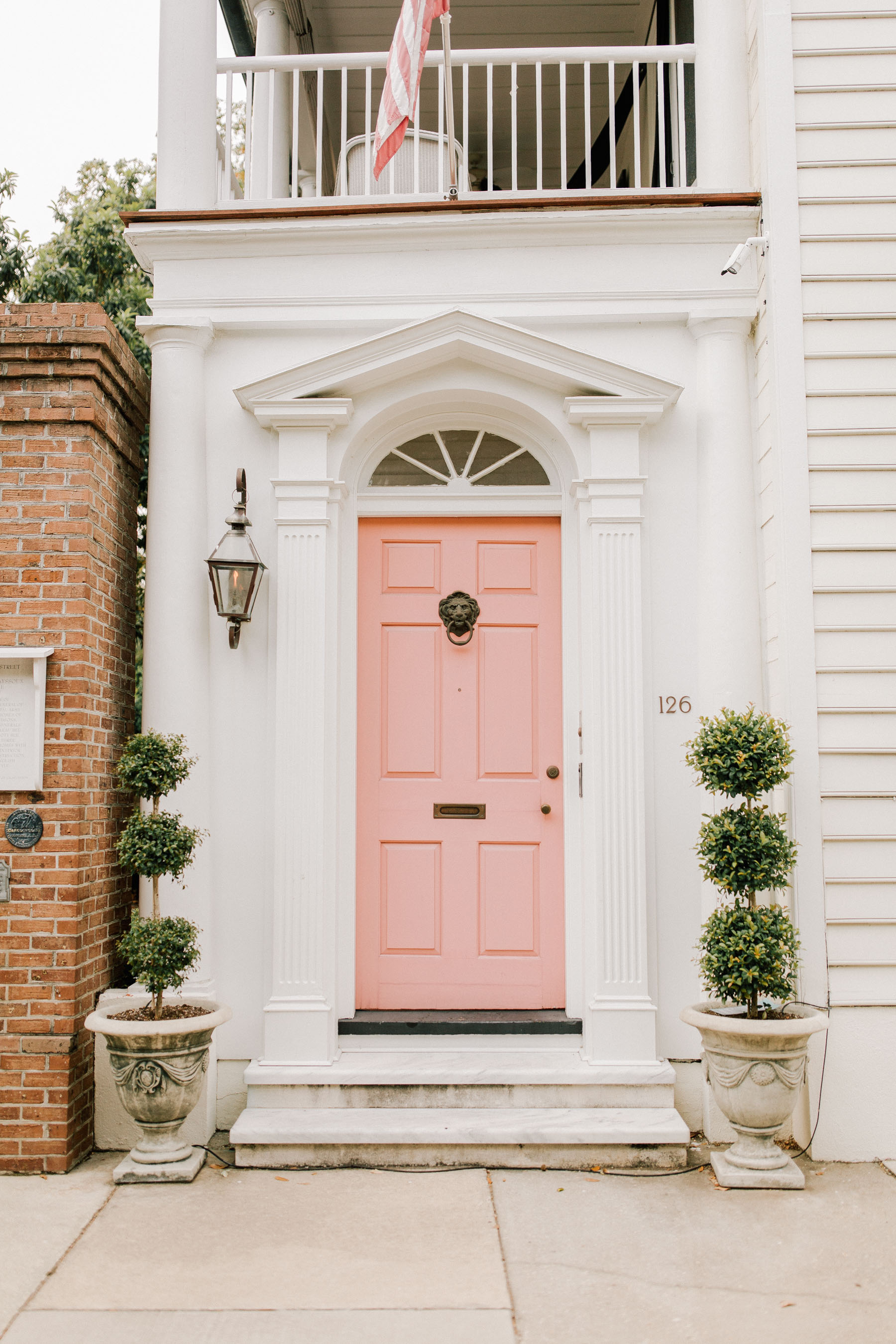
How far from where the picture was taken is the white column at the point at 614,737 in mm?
4238

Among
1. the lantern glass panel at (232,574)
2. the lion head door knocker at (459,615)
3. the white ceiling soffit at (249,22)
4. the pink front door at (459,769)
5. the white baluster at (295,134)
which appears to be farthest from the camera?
the white ceiling soffit at (249,22)

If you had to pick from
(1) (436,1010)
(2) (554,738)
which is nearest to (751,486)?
(2) (554,738)

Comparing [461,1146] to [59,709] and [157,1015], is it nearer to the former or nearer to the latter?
[157,1015]

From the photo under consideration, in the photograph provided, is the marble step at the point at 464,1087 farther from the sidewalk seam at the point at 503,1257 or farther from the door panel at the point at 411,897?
the door panel at the point at 411,897

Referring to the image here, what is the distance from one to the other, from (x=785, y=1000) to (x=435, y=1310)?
170 centimetres

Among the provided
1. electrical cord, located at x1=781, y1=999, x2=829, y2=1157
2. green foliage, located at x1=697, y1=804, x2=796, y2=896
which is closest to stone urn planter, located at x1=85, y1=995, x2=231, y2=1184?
green foliage, located at x1=697, y1=804, x2=796, y2=896

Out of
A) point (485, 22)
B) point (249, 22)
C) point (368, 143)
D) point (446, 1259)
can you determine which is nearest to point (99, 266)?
point (249, 22)

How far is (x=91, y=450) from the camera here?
4.23 meters

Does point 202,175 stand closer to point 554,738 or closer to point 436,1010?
point 554,738

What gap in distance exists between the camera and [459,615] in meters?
4.68

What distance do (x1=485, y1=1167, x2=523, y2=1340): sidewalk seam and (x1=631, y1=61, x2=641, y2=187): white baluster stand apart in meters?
4.94

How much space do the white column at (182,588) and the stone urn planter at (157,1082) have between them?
504 mm

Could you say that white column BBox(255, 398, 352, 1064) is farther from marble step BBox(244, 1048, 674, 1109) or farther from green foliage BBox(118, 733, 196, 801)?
green foliage BBox(118, 733, 196, 801)

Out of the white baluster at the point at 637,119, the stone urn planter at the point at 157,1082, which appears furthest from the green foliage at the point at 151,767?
the white baluster at the point at 637,119
